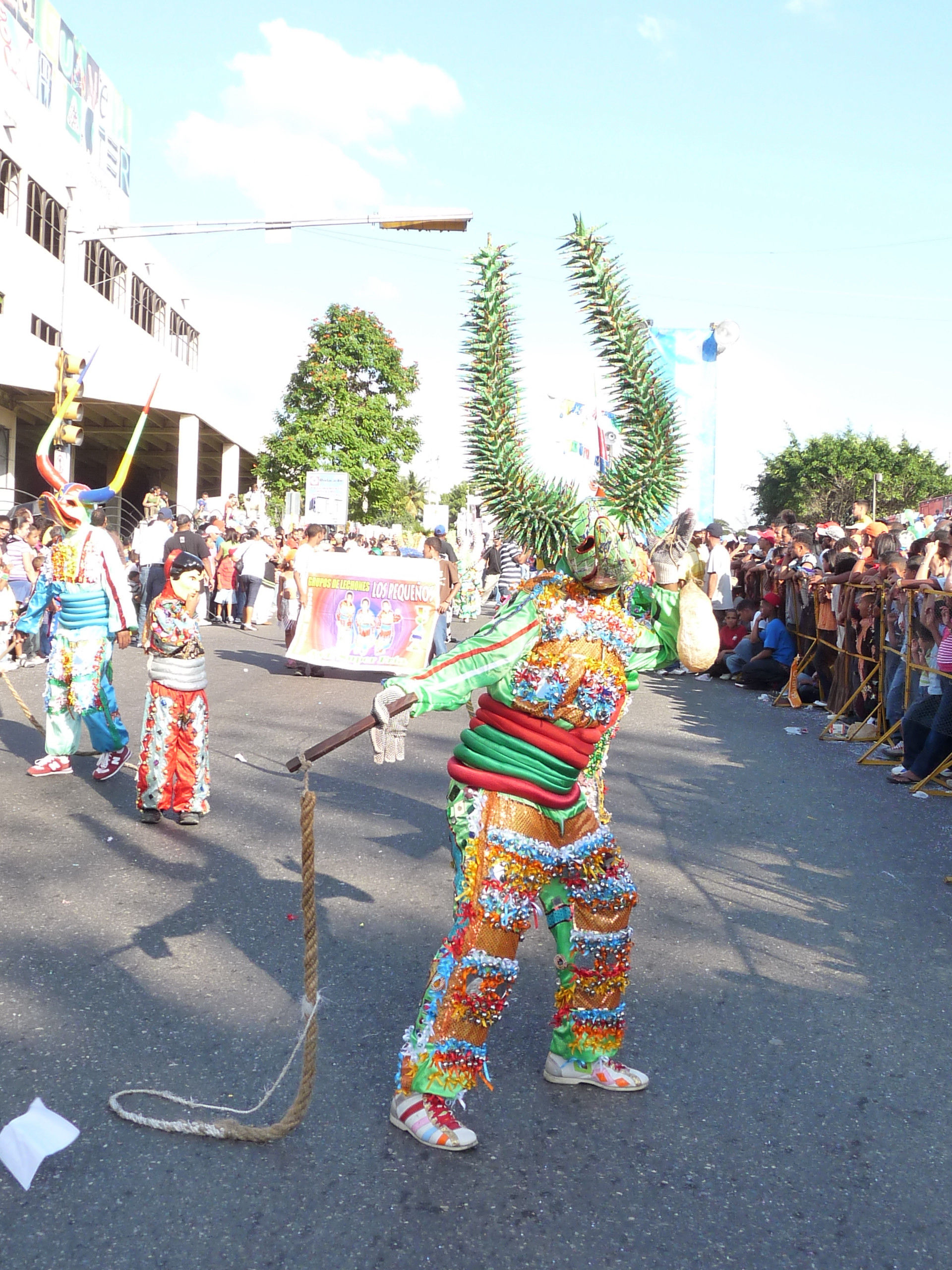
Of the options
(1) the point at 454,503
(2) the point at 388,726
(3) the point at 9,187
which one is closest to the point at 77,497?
(2) the point at 388,726

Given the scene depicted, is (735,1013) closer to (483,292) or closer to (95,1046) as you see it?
(95,1046)

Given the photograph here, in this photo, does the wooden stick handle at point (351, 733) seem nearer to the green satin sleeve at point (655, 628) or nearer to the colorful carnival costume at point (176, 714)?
the green satin sleeve at point (655, 628)

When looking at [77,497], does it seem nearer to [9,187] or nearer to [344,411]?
[9,187]

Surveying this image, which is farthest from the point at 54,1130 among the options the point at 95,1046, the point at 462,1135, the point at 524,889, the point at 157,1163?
the point at 524,889

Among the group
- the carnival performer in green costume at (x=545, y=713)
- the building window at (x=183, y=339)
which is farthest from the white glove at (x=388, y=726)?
the building window at (x=183, y=339)

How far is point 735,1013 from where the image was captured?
4281mm

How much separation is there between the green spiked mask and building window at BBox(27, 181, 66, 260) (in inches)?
1106

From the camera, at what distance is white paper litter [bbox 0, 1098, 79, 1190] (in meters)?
2.97

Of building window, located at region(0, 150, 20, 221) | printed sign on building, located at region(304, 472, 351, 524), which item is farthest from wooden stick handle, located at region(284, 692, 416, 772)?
building window, located at region(0, 150, 20, 221)

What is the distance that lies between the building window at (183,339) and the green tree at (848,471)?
2667 cm

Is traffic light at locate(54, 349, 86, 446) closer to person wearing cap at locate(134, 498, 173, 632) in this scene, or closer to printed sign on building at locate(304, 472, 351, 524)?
person wearing cap at locate(134, 498, 173, 632)

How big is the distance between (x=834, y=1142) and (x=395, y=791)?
4.70 metres

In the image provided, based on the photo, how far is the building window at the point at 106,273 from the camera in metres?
34.9

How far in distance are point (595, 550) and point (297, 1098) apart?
1.81 m
